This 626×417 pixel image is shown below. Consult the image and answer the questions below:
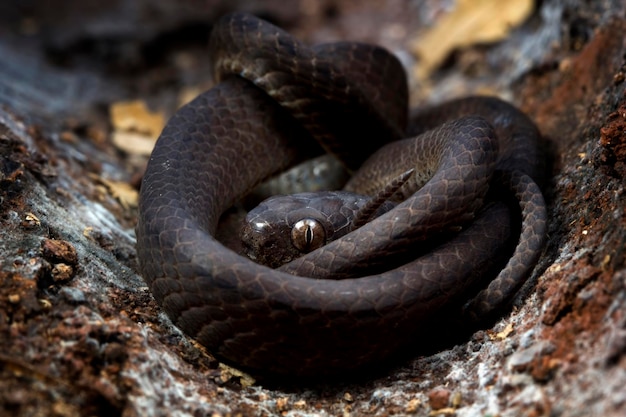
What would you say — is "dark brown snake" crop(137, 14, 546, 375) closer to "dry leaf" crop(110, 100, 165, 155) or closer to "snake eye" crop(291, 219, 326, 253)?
"snake eye" crop(291, 219, 326, 253)

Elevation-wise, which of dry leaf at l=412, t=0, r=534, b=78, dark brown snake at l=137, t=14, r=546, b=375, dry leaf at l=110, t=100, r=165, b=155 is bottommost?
dark brown snake at l=137, t=14, r=546, b=375

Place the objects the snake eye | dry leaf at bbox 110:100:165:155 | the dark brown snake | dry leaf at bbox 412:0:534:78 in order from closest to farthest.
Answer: the dark brown snake → the snake eye → dry leaf at bbox 110:100:165:155 → dry leaf at bbox 412:0:534:78

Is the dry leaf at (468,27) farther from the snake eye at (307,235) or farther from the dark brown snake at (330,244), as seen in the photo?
the snake eye at (307,235)

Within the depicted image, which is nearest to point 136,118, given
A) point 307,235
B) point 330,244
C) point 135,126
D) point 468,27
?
point 135,126

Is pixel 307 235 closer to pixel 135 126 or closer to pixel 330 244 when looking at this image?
pixel 330 244

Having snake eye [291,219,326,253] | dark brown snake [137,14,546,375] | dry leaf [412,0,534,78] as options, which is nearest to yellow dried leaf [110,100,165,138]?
dark brown snake [137,14,546,375]

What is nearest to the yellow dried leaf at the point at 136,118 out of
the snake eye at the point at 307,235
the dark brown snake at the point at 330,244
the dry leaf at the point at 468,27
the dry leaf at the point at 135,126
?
the dry leaf at the point at 135,126
